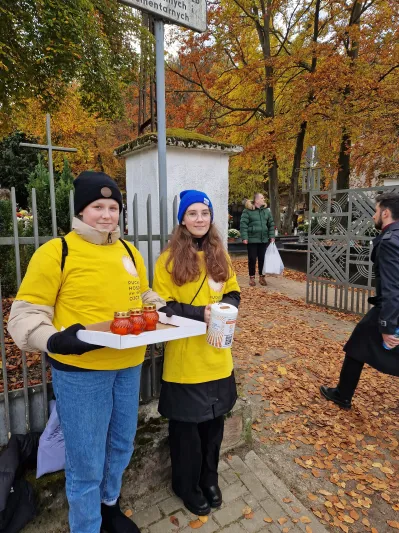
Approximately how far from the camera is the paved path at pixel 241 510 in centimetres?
216

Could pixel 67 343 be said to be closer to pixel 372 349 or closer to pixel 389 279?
pixel 389 279

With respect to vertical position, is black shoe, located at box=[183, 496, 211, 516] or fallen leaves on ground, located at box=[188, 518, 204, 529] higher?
black shoe, located at box=[183, 496, 211, 516]

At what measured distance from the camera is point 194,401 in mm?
2031

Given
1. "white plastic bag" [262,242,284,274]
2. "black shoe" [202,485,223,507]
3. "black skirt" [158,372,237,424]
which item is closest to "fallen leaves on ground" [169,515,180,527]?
"black shoe" [202,485,223,507]

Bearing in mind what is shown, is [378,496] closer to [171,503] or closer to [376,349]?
[376,349]

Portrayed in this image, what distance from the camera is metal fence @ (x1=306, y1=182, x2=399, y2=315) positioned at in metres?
5.87

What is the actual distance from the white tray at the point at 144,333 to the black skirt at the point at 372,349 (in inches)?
79.2

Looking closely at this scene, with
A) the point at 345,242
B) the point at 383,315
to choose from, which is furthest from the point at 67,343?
the point at 345,242

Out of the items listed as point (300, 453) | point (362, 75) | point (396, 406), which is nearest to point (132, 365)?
point (300, 453)

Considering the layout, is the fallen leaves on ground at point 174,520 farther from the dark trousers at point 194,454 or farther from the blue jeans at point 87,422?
the blue jeans at point 87,422

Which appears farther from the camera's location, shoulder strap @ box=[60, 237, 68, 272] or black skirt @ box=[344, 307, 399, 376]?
black skirt @ box=[344, 307, 399, 376]

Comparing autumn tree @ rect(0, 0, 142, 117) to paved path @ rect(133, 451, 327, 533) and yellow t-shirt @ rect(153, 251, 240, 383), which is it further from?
paved path @ rect(133, 451, 327, 533)

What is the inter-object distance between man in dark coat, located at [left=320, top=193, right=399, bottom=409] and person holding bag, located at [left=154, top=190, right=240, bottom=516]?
139cm

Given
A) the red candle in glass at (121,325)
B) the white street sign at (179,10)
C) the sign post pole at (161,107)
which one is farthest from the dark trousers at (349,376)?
the white street sign at (179,10)
